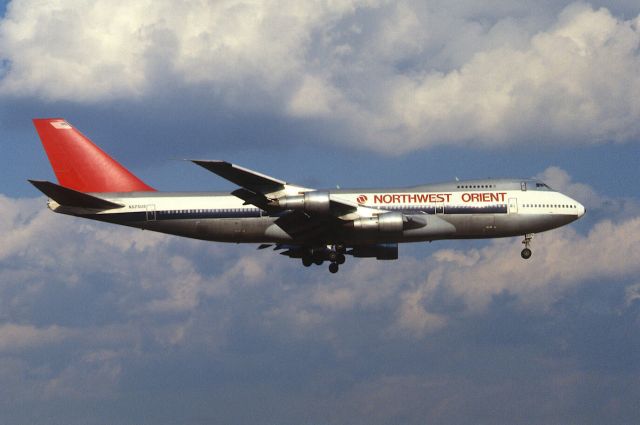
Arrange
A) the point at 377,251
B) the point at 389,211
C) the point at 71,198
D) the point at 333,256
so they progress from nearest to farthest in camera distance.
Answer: the point at 389,211
the point at 71,198
the point at 333,256
the point at 377,251

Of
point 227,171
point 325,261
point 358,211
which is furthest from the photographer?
point 325,261

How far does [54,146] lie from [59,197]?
320 inches

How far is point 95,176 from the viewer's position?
76.1 meters

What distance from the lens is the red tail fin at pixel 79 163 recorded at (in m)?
75.6

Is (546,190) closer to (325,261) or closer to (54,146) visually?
(325,261)

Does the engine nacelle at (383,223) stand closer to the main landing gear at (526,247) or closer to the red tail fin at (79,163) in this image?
the main landing gear at (526,247)

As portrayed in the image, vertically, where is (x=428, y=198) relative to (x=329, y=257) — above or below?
above

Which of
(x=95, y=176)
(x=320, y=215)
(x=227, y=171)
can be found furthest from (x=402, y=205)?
(x=95, y=176)

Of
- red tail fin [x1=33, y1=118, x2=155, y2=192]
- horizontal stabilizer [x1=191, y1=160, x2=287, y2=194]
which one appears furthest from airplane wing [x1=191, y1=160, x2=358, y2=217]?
red tail fin [x1=33, y1=118, x2=155, y2=192]

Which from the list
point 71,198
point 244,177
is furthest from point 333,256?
point 71,198

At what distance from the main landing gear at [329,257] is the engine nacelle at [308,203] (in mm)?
7961

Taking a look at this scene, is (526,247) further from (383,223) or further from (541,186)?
(383,223)

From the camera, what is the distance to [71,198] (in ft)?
233

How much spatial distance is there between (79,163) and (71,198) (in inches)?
263
